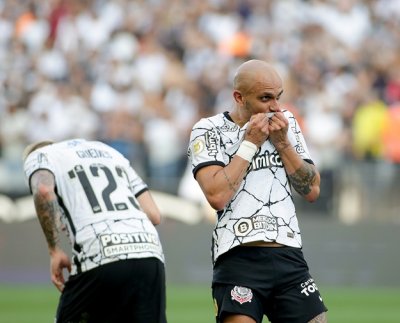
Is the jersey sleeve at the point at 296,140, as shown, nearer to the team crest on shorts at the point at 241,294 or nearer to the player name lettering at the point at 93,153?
the team crest on shorts at the point at 241,294

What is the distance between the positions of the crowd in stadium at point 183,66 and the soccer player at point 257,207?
9.25 meters

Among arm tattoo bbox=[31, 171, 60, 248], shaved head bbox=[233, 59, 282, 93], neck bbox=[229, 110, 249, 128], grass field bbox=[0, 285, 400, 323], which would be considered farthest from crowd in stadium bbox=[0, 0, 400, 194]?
shaved head bbox=[233, 59, 282, 93]

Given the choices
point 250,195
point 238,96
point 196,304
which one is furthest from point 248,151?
point 196,304

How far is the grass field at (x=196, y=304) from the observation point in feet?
39.8

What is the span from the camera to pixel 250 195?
20.7ft

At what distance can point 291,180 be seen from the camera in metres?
6.38

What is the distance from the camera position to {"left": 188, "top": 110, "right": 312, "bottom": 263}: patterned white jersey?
20.5 ft

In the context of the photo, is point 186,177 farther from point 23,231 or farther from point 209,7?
point 209,7

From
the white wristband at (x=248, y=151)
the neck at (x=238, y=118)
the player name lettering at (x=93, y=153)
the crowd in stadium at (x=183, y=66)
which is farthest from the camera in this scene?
the crowd in stadium at (x=183, y=66)

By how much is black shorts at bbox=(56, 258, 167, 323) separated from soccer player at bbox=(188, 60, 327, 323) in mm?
413

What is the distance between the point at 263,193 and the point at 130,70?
457 inches

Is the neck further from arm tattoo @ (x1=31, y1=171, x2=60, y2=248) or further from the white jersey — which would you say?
arm tattoo @ (x1=31, y1=171, x2=60, y2=248)

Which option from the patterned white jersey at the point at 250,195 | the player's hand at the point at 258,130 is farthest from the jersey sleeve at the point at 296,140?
the player's hand at the point at 258,130

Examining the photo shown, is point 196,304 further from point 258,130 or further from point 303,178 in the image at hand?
point 258,130
